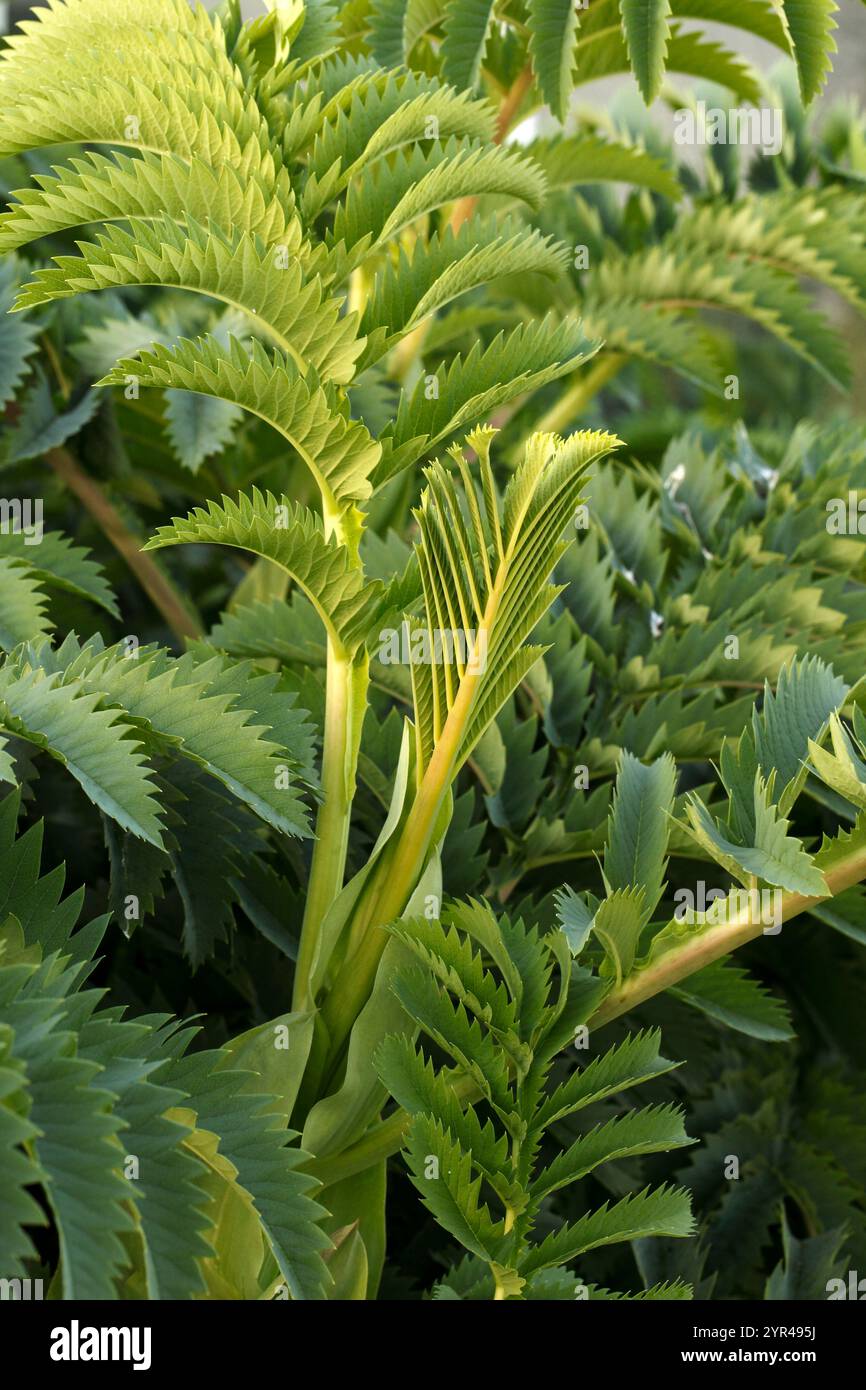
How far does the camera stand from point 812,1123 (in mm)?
744

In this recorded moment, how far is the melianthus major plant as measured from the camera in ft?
1.47

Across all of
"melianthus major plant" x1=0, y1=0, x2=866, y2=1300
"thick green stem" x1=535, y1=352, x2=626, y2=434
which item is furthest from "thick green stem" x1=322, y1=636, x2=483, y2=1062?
"thick green stem" x1=535, y1=352, x2=626, y2=434

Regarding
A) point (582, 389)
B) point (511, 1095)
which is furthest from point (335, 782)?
point (582, 389)

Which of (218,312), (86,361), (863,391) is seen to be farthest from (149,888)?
(863,391)

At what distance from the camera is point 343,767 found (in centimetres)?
54

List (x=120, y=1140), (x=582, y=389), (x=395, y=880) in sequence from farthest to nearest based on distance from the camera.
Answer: (x=582, y=389), (x=395, y=880), (x=120, y=1140)

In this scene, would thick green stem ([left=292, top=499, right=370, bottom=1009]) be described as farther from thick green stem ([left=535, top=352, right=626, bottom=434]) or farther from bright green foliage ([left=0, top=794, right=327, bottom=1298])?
thick green stem ([left=535, top=352, right=626, bottom=434])

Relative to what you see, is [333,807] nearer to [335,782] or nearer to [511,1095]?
[335,782]

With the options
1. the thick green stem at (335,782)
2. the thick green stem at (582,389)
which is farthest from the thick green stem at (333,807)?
the thick green stem at (582,389)

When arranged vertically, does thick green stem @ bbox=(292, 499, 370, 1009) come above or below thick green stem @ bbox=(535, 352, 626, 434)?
below

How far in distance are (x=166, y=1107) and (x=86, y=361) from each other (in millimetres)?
529

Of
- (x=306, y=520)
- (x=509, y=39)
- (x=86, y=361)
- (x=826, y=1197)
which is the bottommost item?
(x=826, y=1197)

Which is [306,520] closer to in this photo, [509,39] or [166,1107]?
[166,1107]

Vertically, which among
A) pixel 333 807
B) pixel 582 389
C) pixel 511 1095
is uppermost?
pixel 582 389
